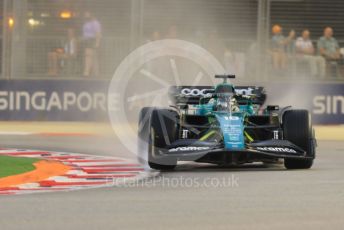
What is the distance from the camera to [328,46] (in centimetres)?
2420

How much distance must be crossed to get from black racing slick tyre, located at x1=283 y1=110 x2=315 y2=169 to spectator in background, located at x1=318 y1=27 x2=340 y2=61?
1157 centimetres

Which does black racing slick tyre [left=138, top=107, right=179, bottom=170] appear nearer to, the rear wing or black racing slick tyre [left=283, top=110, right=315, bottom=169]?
the rear wing

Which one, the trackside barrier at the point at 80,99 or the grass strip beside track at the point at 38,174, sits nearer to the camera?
the grass strip beside track at the point at 38,174

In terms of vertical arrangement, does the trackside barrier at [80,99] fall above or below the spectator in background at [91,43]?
below

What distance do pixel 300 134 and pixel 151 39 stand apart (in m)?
11.8

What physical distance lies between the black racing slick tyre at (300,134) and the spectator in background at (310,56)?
37.5ft

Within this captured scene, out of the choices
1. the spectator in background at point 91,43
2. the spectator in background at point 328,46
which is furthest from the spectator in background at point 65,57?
the spectator in background at point 328,46

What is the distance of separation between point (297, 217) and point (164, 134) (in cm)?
443

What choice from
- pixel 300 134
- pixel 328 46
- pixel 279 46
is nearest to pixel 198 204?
pixel 300 134

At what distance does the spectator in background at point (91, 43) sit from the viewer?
2398 centimetres

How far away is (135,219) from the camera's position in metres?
8.02

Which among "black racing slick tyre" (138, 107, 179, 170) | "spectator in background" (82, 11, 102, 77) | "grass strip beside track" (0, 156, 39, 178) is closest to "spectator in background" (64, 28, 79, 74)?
"spectator in background" (82, 11, 102, 77)

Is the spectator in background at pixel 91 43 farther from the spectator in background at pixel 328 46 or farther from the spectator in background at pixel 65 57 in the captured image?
the spectator in background at pixel 328 46

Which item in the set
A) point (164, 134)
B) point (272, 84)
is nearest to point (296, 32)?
point (272, 84)
